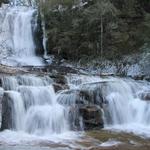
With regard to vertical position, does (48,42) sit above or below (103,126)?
above

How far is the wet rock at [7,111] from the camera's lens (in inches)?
645

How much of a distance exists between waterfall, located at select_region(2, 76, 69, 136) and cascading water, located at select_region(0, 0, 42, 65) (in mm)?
7933

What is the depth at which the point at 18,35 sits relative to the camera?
1109 inches

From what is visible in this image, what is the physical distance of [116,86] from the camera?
19125 mm

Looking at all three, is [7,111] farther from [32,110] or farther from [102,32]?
[102,32]

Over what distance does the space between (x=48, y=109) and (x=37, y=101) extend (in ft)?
1.97

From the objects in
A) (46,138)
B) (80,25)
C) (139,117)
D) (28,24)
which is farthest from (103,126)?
(28,24)

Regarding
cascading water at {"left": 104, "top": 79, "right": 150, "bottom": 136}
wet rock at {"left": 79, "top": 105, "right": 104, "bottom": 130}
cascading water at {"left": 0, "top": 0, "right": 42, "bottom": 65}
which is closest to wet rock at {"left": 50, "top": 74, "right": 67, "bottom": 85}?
cascading water at {"left": 104, "top": 79, "right": 150, "bottom": 136}

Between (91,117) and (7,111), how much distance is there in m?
3.04

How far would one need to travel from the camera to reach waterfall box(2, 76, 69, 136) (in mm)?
16406

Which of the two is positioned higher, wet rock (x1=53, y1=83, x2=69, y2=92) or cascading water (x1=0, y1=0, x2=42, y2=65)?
cascading water (x1=0, y1=0, x2=42, y2=65)

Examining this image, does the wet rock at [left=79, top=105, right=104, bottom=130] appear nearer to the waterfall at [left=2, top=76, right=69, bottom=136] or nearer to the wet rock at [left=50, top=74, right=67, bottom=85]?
the waterfall at [left=2, top=76, right=69, bottom=136]

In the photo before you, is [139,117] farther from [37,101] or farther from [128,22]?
[128,22]

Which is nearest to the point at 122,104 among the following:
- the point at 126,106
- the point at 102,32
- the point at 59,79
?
the point at 126,106
